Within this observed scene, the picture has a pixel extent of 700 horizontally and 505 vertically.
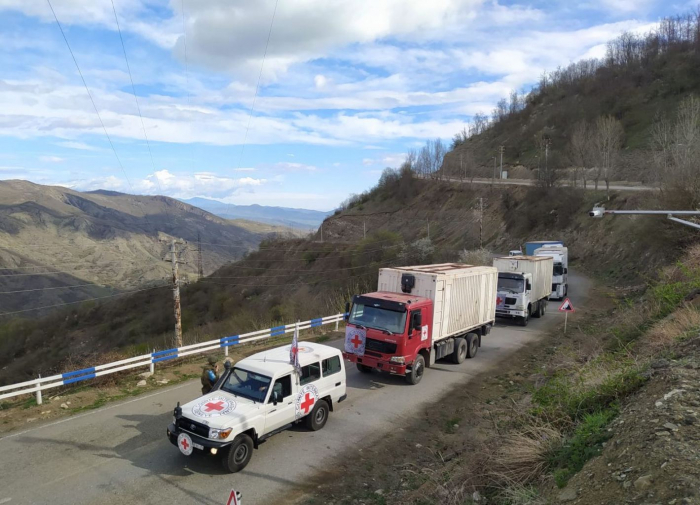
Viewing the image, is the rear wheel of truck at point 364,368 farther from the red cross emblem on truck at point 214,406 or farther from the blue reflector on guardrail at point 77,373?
the blue reflector on guardrail at point 77,373

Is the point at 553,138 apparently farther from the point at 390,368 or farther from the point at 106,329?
the point at 390,368

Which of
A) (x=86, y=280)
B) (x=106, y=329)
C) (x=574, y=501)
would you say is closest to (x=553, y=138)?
(x=106, y=329)

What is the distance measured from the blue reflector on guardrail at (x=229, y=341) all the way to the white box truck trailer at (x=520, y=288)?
13.6 meters

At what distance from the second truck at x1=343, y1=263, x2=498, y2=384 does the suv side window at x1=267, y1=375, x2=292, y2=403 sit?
4195mm

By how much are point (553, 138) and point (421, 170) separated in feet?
93.9

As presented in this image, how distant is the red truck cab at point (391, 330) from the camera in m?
13.3

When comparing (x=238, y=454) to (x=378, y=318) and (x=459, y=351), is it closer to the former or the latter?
(x=378, y=318)

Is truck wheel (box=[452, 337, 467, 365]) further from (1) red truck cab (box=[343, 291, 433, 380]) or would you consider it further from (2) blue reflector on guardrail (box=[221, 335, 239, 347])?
(2) blue reflector on guardrail (box=[221, 335, 239, 347])

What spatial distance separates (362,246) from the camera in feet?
224

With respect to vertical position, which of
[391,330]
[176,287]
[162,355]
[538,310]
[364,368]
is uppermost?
[176,287]

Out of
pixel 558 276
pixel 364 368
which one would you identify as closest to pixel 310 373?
pixel 364 368

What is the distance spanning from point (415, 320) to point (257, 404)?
578cm

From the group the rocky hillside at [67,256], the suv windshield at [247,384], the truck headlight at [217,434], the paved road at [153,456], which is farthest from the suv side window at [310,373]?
the rocky hillside at [67,256]

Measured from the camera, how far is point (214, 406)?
9094mm
